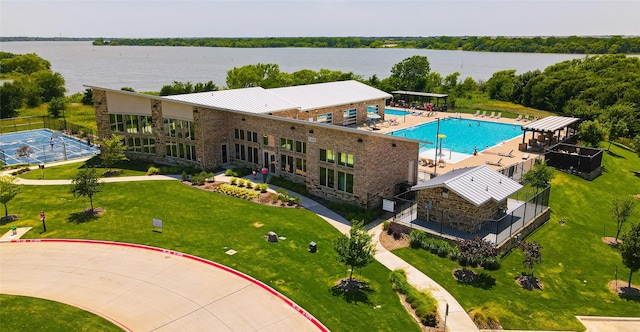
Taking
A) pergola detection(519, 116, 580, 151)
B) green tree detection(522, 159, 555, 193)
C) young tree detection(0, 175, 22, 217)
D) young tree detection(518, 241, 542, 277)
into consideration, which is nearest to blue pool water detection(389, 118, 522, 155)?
pergola detection(519, 116, 580, 151)

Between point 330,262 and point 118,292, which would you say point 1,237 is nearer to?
point 118,292

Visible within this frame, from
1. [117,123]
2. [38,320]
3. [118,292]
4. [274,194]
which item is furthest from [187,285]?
[117,123]

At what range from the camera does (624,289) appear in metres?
21.5

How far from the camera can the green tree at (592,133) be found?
43.9m

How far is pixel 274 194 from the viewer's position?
3228 centimetres

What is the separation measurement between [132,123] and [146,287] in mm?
24705

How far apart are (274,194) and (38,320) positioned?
1726 centimetres

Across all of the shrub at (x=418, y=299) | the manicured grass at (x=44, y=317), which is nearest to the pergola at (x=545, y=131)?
the shrub at (x=418, y=299)

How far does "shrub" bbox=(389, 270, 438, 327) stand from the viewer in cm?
1784

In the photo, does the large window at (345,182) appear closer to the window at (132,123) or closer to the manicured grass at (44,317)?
the manicured grass at (44,317)

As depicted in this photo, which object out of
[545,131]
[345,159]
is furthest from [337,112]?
[345,159]

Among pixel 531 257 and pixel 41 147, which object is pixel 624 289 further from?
pixel 41 147

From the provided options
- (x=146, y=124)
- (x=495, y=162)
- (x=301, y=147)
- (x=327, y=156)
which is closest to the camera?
(x=327, y=156)

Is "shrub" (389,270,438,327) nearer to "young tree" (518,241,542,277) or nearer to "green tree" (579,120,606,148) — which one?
"young tree" (518,241,542,277)
